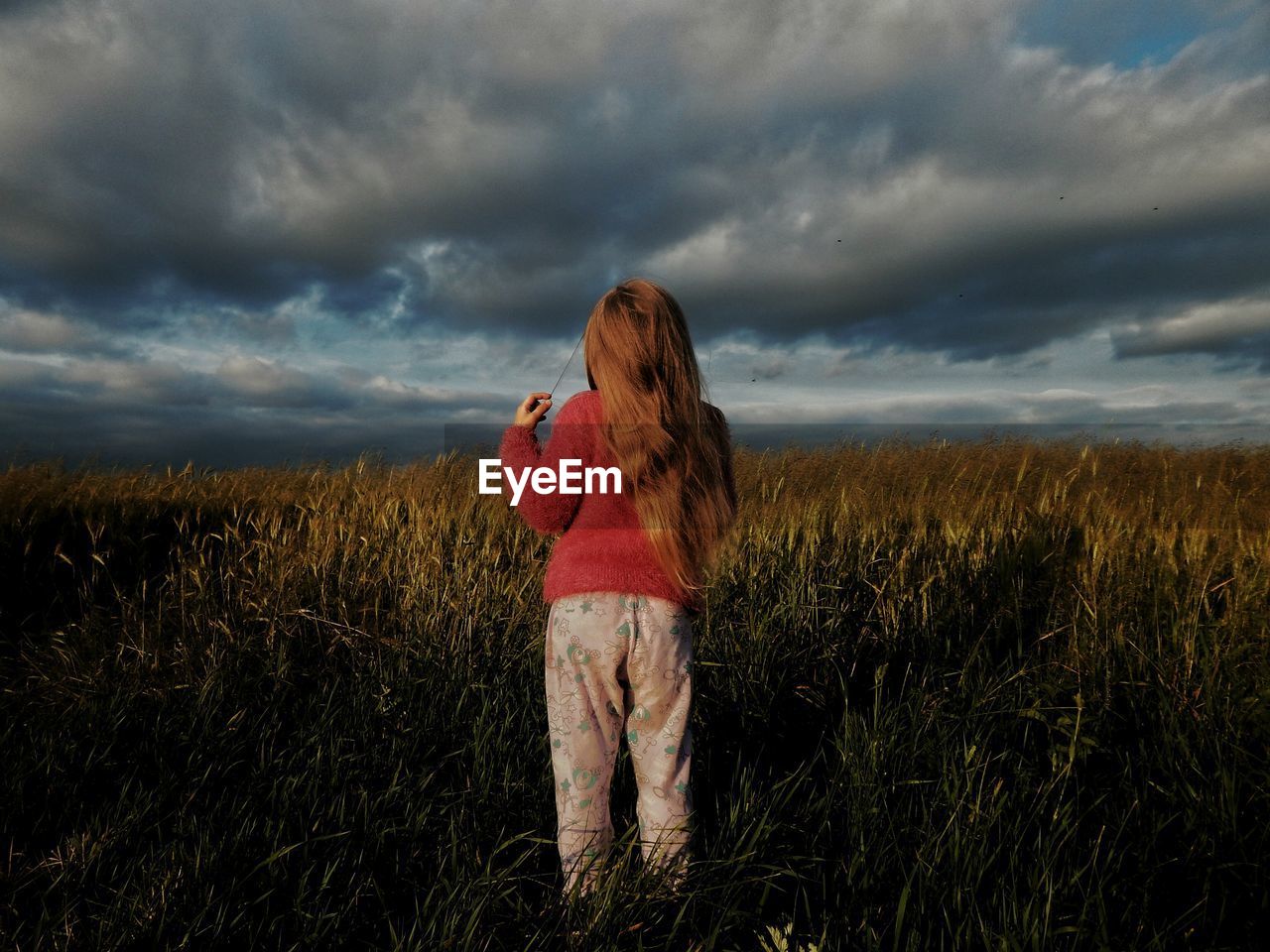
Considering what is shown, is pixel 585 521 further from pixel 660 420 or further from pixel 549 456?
pixel 660 420

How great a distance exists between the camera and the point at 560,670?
6.54 ft

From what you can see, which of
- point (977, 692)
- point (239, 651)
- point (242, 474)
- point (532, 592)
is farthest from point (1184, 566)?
point (242, 474)

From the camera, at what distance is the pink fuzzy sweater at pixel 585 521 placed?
1.98 m

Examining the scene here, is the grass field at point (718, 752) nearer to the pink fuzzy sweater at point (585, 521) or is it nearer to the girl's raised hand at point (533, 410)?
the pink fuzzy sweater at point (585, 521)

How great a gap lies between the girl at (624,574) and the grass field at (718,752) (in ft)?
0.53

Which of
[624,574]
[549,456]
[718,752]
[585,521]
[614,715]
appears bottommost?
[718,752]

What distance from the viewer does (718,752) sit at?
2.96 m

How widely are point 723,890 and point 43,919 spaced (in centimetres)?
160

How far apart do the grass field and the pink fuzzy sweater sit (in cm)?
65

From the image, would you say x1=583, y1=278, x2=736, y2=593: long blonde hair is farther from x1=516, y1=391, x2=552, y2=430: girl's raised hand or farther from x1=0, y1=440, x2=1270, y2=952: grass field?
x1=0, y1=440, x2=1270, y2=952: grass field

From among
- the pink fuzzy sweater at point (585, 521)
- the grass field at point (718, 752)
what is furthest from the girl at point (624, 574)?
the grass field at point (718, 752)

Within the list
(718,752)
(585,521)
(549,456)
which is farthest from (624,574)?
(718,752)

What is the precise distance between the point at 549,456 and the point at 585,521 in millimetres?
202

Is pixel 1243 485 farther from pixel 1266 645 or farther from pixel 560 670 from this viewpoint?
pixel 560 670
